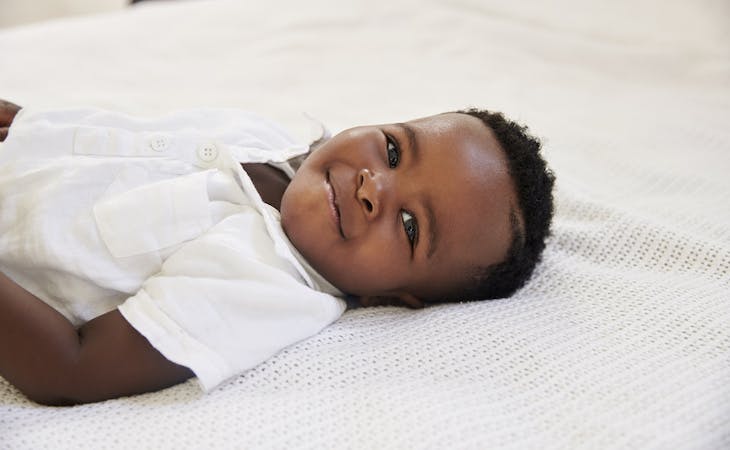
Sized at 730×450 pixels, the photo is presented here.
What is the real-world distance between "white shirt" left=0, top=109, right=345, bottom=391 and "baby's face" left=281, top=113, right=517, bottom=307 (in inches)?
1.8

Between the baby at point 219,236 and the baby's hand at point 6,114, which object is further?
the baby's hand at point 6,114

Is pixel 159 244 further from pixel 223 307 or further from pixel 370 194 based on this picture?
pixel 370 194

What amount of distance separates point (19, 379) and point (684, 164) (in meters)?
1.15

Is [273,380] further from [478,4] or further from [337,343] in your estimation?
[478,4]

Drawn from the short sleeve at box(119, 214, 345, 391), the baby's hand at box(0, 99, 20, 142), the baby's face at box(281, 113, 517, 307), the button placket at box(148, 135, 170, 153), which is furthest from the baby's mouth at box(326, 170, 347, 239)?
the baby's hand at box(0, 99, 20, 142)

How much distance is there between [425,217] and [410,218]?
24 mm

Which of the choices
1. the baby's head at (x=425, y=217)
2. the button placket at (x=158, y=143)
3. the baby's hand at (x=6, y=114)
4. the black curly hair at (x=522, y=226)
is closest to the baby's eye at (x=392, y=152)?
the baby's head at (x=425, y=217)

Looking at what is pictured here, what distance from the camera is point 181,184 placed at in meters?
0.93

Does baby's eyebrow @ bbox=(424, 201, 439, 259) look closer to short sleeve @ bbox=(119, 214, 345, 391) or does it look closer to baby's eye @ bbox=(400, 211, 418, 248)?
baby's eye @ bbox=(400, 211, 418, 248)

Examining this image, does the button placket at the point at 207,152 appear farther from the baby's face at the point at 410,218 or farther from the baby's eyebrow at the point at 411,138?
the baby's eyebrow at the point at 411,138

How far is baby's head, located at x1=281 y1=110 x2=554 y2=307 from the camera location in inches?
38.0

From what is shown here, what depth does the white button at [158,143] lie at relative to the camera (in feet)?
3.27

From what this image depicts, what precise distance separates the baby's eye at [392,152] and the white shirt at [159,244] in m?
0.18

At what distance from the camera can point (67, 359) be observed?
796mm
